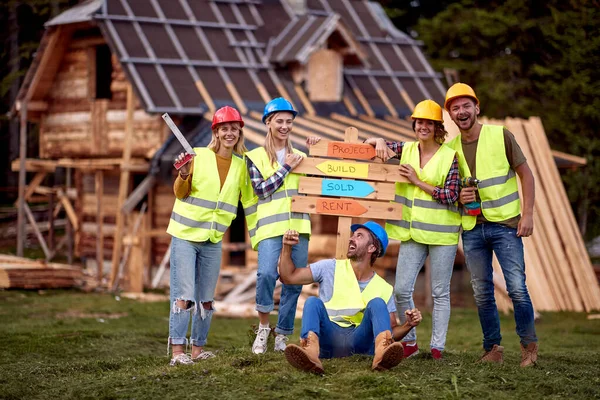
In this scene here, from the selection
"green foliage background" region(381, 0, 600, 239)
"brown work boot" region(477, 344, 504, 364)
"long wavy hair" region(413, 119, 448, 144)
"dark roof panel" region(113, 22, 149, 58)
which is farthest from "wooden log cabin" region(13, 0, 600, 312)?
"brown work boot" region(477, 344, 504, 364)

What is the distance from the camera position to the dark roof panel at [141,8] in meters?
18.5

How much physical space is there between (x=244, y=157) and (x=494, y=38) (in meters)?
17.7

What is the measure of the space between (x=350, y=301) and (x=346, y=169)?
1.23 metres

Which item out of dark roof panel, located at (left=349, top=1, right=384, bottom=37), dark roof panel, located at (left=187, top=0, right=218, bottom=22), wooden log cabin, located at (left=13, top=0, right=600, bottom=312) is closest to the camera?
wooden log cabin, located at (left=13, top=0, right=600, bottom=312)

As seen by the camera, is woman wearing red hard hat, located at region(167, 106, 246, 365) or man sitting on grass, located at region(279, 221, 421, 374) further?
woman wearing red hard hat, located at region(167, 106, 246, 365)

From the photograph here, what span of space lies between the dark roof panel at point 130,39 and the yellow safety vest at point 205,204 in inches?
401

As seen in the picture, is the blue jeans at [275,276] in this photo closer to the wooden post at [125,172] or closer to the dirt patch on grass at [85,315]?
the dirt patch on grass at [85,315]

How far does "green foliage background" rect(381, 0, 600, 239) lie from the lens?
1930cm

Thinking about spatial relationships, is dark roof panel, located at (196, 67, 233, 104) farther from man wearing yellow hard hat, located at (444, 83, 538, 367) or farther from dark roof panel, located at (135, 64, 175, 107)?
man wearing yellow hard hat, located at (444, 83, 538, 367)

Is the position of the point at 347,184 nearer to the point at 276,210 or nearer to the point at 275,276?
the point at 276,210

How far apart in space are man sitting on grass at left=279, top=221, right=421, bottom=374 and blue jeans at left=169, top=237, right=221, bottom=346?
0.78 metres

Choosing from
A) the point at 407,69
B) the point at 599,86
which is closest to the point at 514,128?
the point at 599,86

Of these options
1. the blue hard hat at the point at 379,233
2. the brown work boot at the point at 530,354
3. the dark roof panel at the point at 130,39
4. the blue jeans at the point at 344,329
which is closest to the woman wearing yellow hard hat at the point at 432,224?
the blue hard hat at the point at 379,233

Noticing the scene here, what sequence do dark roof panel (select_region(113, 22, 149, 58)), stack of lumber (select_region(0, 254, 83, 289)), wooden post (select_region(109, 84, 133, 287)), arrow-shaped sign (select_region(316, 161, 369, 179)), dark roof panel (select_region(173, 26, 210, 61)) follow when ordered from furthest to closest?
dark roof panel (select_region(173, 26, 210, 61)) < wooden post (select_region(109, 84, 133, 287)) < dark roof panel (select_region(113, 22, 149, 58)) < stack of lumber (select_region(0, 254, 83, 289)) < arrow-shaped sign (select_region(316, 161, 369, 179))
